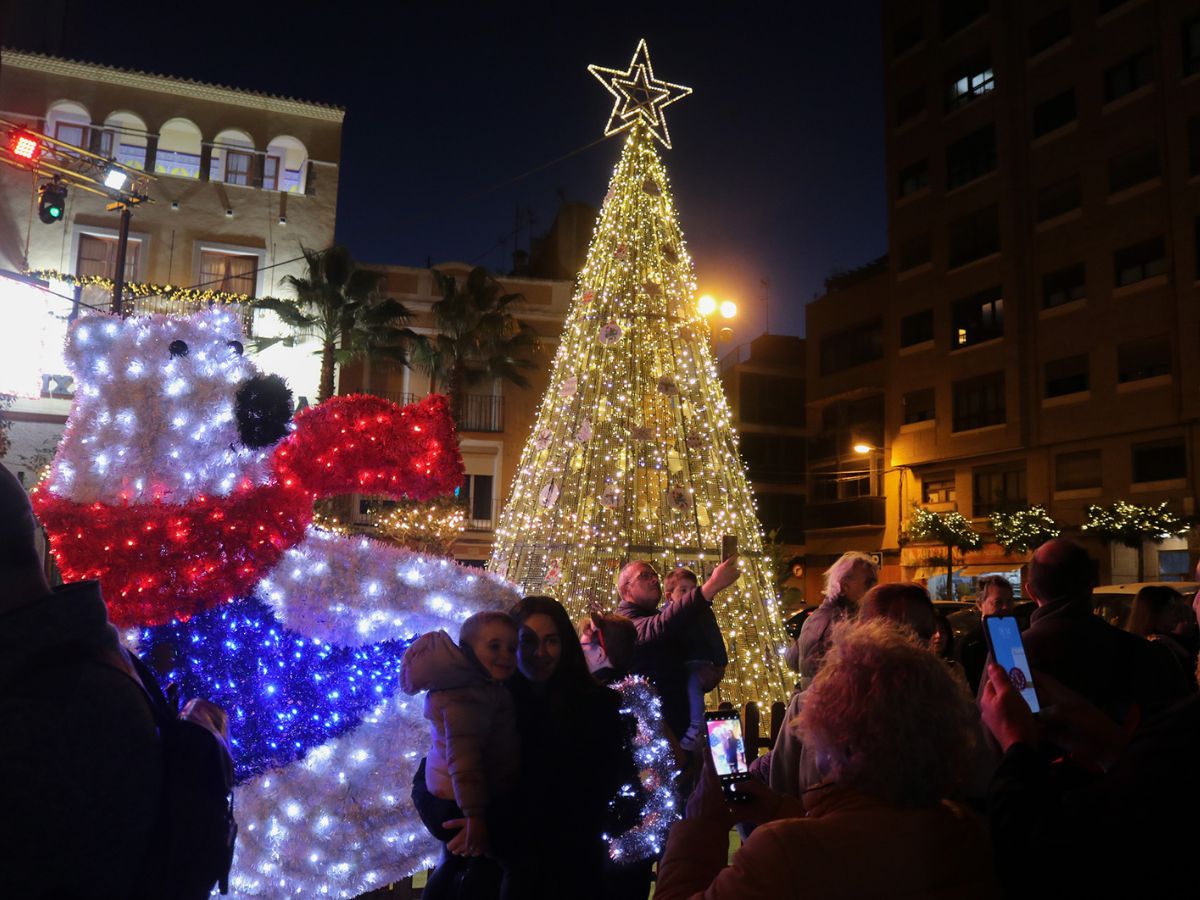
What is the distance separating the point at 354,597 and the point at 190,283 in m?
20.1

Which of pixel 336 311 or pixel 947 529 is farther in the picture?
pixel 947 529

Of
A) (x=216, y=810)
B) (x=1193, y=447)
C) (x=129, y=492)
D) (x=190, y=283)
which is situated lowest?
(x=216, y=810)

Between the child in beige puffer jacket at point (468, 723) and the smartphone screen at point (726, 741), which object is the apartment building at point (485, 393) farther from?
the smartphone screen at point (726, 741)

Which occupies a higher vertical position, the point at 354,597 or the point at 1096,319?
the point at 1096,319

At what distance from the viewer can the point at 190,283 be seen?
2206 centimetres

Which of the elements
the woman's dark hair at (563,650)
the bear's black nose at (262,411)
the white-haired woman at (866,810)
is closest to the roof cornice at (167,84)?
the bear's black nose at (262,411)

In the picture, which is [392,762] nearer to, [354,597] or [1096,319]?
[354,597]

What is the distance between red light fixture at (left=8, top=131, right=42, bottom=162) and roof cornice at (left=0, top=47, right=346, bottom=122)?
951 centimetres

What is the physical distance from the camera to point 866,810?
178 centimetres

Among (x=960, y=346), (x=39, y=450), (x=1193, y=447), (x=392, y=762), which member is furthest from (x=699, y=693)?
(x=960, y=346)

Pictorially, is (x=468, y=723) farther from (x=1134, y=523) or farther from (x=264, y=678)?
(x=1134, y=523)

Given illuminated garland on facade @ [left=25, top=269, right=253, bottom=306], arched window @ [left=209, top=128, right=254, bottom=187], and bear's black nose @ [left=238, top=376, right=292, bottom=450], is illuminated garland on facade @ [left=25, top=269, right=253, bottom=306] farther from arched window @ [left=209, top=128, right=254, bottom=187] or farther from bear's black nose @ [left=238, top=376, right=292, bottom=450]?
bear's black nose @ [left=238, top=376, right=292, bottom=450]

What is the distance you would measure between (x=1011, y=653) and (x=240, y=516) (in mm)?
3241

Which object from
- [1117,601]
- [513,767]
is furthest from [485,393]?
[513,767]
